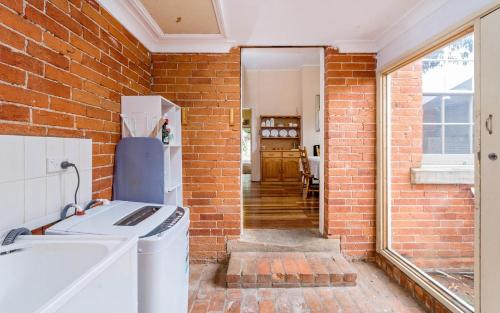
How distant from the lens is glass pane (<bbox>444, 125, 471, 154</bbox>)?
2.64m

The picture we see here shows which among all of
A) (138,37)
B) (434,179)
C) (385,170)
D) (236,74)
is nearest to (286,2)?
(236,74)

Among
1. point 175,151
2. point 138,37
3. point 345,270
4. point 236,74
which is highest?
point 138,37

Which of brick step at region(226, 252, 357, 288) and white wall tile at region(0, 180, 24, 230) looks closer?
white wall tile at region(0, 180, 24, 230)

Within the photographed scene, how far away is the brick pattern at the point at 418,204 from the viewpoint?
8.35 feet

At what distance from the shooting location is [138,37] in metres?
2.38

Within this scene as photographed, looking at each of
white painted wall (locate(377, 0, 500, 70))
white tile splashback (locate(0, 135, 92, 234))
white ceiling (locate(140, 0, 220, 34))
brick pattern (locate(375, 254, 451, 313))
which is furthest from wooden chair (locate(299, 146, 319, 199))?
white tile splashback (locate(0, 135, 92, 234))

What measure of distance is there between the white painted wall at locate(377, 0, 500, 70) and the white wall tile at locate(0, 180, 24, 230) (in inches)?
104

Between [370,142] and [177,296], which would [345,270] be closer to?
[370,142]

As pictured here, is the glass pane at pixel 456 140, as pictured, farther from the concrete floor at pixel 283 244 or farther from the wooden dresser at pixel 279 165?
the wooden dresser at pixel 279 165

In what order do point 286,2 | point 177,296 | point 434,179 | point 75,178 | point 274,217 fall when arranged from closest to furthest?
point 177,296
point 75,178
point 286,2
point 434,179
point 274,217

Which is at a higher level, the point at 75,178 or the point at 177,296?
the point at 75,178

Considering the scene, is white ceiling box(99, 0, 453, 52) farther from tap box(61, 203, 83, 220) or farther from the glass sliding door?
tap box(61, 203, 83, 220)

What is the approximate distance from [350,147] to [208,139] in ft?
4.97

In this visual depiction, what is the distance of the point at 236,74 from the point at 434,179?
2.25 meters
